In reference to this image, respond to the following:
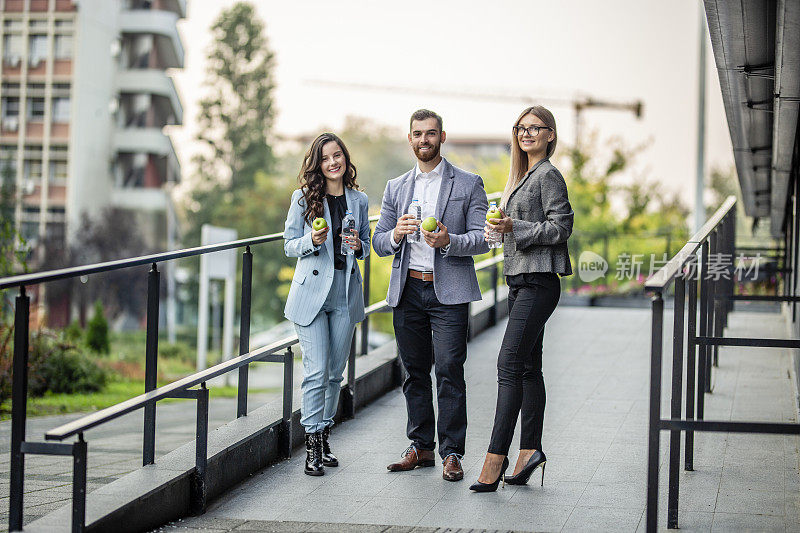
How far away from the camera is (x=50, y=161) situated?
49.2 m

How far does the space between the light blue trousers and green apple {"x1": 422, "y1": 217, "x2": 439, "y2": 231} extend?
2.18ft

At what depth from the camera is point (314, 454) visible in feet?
18.7

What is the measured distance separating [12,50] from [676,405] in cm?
4919

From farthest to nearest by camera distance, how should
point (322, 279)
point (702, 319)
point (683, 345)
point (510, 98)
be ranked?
point (510, 98)
point (702, 319)
point (322, 279)
point (683, 345)

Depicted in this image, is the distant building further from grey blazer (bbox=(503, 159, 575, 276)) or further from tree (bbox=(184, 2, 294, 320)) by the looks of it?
grey blazer (bbox=(503, 159, 575, 276))

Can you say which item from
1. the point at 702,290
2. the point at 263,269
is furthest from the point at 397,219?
the point at 263,269

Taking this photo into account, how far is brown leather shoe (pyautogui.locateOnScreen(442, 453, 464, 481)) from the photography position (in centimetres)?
550

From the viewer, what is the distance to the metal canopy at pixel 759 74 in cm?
553

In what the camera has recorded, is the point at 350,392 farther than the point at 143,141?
No

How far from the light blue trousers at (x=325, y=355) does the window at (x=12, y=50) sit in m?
47.5

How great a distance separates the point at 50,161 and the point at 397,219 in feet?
153

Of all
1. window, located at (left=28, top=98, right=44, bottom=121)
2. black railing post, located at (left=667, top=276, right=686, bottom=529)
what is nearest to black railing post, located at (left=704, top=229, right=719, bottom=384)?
black railing post, located at (left=667, top=276, right=686, bottom=529)

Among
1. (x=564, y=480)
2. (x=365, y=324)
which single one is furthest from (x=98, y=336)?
(x=564, y=480)

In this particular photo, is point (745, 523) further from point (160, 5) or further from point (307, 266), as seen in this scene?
point (160, 5)
